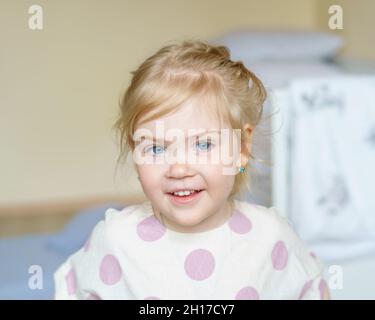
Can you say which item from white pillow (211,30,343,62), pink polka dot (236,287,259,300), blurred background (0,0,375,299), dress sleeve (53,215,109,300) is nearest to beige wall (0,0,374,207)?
blurred background (0,0,375,299)

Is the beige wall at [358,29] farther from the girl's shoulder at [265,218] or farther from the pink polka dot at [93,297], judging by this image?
the pink polka dot at [93,297]

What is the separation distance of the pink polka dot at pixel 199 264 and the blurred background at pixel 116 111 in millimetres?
132

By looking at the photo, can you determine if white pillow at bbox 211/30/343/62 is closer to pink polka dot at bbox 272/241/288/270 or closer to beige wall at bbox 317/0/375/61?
beige wall at bbox 317/0/375/61

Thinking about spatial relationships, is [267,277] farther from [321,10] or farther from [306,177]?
[321,10]

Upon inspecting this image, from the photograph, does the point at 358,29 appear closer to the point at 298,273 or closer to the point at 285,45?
the point at 285,45

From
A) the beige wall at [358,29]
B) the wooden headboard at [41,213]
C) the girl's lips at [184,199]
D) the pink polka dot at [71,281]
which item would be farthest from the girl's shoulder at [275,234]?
the wooden headboard at [41,213]

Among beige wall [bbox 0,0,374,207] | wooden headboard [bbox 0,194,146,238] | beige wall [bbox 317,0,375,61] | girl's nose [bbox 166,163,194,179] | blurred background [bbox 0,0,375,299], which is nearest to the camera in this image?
girl's nose [bbox 166,163,194,179]

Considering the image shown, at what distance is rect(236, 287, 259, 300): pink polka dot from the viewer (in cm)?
65

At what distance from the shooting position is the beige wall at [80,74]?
1808 millimetres

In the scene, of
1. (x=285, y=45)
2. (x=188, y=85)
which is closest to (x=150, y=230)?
(x=188, y=85)

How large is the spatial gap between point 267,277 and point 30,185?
1.73 meters

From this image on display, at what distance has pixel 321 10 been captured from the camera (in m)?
2.33

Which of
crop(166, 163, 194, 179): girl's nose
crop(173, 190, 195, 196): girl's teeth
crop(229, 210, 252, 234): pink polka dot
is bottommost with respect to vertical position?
crop(229, 210, 252, 234): pink polka dot
